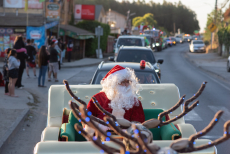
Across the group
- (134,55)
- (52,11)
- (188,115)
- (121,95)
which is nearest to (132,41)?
A: (52,11)

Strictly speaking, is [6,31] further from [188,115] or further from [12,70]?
[188,115]

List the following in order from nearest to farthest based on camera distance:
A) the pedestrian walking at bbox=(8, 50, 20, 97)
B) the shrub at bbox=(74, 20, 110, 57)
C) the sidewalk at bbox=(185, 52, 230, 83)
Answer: the pedestrian walking at bbox=(8, 50, 20, 97) < the sidewalk at bbox=(185, 52, 230, 83) < the shrub at bbox=(74, 20, 110, 57)

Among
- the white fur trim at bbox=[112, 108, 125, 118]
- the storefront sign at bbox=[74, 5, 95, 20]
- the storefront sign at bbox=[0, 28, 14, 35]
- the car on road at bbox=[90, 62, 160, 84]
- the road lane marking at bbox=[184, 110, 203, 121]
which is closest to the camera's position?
the white fur trim at bbox=[112, 108, 125, 118]

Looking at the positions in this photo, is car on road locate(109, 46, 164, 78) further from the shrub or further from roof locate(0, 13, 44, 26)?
the shrub

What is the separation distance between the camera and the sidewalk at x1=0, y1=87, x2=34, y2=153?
612cm

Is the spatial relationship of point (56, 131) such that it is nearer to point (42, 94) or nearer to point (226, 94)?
point (42, 94)

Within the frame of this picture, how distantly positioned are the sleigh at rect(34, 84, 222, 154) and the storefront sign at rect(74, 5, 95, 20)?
30733mm

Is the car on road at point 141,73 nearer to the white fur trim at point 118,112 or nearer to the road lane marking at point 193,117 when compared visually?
the road lane marking at point 193,117

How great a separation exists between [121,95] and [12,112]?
16.5ft

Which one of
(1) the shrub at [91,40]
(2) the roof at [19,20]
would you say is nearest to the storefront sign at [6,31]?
(2) the roof at [19,20]

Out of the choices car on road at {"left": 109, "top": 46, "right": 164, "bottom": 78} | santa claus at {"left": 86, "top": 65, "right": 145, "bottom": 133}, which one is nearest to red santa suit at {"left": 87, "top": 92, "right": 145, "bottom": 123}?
santa claus at {"left": 86, "top": 65, "right": 145, "bottom": 133}

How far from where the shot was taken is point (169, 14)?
14975 centimetres

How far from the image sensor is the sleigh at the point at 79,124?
2.71 m

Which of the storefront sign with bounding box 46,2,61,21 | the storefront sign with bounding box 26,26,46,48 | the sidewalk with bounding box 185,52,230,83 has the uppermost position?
the storefront sign with bounding box 46,2,61,21
